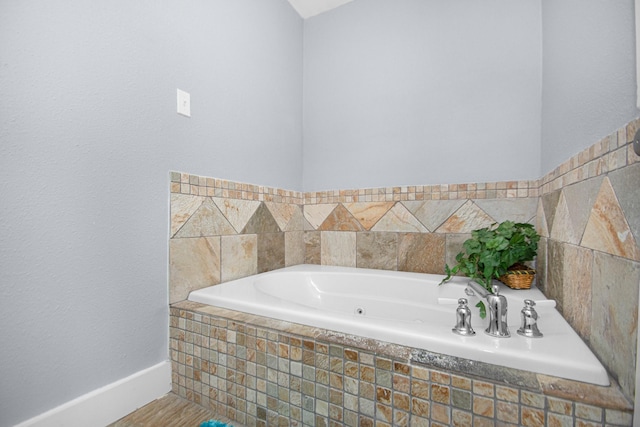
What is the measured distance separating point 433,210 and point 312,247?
2.74 ft

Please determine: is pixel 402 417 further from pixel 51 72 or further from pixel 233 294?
pixel 51 72

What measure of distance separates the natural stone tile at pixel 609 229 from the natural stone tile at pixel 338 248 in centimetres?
121

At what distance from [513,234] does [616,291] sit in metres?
0.62

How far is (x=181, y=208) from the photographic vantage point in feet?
3.96

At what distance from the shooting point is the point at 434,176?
1667mm

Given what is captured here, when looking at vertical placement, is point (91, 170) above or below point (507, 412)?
above

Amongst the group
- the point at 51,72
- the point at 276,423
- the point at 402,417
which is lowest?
the point at 276,423

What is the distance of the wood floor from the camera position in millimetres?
947

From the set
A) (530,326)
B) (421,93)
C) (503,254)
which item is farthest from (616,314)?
(421,93)

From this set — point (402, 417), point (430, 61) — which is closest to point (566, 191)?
point (402, 417)

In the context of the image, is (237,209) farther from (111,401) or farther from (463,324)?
(463,324)

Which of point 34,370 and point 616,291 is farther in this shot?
point 34,370

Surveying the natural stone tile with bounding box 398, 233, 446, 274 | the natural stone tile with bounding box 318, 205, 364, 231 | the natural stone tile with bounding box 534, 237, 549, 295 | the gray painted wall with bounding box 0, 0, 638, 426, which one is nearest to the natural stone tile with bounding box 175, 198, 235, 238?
the gray painted wall with bounding box 0, 0, 638, 426

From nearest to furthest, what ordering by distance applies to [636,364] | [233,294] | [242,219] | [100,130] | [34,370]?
[636,364] → [34,370] → [100,130] → [233,294] → [242,219]
